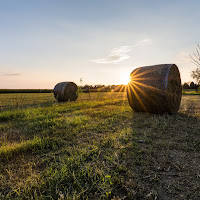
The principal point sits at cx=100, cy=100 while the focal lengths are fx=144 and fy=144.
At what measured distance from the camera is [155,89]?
5.68m

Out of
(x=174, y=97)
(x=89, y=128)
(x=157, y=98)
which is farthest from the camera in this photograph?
(x=174, y=97)

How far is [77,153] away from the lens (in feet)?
8.93

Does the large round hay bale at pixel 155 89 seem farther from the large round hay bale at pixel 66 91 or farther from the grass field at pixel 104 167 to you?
the large round hay bale at pixel 66 91

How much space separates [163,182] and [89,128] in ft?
8.46

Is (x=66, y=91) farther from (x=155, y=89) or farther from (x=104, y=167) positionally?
(x=104, y=167)

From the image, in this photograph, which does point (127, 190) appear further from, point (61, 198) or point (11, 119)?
point (11, 119)

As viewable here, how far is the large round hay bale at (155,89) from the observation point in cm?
559

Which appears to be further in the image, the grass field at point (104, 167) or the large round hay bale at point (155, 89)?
the large round hay bale at point (155, 89)

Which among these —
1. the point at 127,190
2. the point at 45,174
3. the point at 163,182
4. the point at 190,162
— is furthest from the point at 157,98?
the point at 45,174

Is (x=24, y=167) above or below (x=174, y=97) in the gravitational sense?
below

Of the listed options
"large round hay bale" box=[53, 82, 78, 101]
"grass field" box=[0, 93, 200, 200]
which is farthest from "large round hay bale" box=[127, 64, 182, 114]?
"large round hay bale" box=[53, 82, 78, 101]

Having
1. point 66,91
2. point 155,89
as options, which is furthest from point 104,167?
point 66,91

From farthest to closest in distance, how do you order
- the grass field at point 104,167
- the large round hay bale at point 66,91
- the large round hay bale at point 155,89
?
the large round hay bale at point 66,91, the large round hay bale at point 155,89, the grass field at point 104,167

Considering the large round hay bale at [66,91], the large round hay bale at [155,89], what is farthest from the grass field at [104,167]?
the large round hay bale at [66,91]
